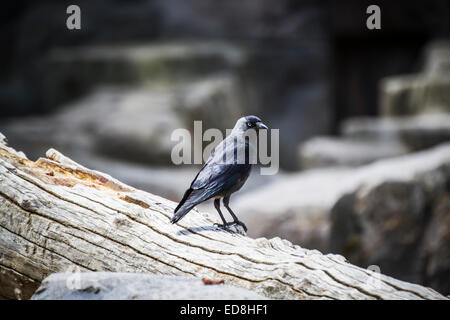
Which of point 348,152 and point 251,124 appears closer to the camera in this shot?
point 251,124

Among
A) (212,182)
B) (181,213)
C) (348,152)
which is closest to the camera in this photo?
(181,213)

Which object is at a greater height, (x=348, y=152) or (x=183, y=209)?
(x=348, y=152)

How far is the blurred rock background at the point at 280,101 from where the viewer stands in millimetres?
5422

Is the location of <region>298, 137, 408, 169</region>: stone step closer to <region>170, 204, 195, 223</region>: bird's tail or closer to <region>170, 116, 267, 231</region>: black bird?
<region>170, 116, 267, 231</region>: black bird

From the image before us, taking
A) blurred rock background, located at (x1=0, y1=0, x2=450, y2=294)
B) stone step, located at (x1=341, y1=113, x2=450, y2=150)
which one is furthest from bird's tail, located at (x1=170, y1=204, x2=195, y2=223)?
stone step, located at (x1=341, y1=113, x2=450, y2=150)

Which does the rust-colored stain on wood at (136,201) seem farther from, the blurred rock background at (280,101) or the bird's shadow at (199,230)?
the blurred rock background at (280,101)

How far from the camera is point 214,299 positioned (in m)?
2.56

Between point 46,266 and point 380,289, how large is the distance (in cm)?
172

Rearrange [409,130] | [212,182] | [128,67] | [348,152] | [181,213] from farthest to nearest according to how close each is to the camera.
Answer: [128,67]
[348,152]
[409,130]
[212,182]
[181,213]

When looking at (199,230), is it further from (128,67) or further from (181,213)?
(128,67)

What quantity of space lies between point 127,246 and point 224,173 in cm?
63

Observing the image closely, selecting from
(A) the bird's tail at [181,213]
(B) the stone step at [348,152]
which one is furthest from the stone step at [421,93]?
(A) the bird's tail at [181,213]

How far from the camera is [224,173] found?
320cm

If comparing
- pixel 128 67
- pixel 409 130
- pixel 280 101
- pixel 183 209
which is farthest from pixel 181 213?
pixel 280 101
